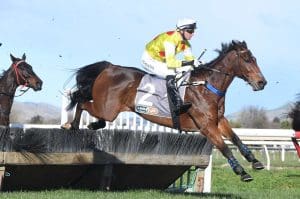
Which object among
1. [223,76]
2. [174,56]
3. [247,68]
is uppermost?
[174,56]

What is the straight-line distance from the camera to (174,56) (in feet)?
27.6

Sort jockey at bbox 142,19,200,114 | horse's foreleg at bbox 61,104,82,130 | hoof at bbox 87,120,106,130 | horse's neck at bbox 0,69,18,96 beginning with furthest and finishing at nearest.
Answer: horse's neck at bbox 0,69,18,96 → hoof at bbox 87,120,106,130 → horse's foreleg at bbox 61,104,82,130 → jockey at bbox 142,19,200,114

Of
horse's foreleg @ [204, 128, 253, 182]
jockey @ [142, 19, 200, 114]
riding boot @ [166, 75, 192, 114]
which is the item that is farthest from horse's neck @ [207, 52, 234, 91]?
horse's foreleg @ [204, 128, 253, 182]

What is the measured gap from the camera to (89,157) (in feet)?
27.2

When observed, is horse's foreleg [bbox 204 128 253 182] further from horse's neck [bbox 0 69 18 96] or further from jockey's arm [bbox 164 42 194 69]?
horse's neck [bbox 0 69 18 96]

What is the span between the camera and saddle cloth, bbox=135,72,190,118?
8420 mm

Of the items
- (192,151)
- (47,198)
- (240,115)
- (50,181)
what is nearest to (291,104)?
(192,151)

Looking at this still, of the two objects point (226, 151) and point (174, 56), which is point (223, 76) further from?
point (226, 151)

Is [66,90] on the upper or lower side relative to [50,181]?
upper

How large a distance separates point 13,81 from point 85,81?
2800mm

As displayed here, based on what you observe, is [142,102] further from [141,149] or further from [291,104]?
[291,104]

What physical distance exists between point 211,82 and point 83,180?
90.2 inches

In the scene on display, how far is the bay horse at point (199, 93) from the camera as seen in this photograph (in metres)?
7.88

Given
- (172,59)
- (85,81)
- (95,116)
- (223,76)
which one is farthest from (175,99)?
(85,81)
